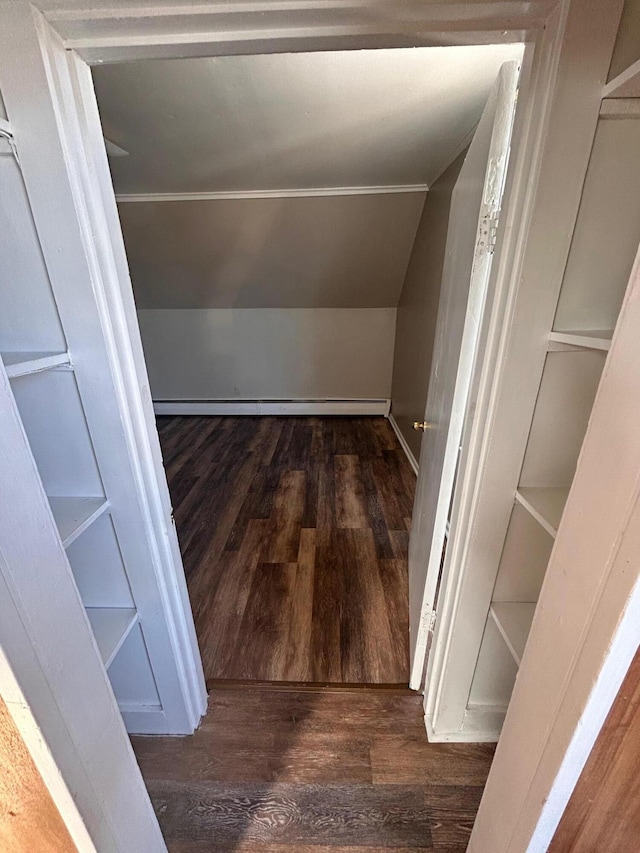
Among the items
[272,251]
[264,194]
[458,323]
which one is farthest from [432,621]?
[272,251]

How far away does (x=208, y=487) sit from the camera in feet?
10.1

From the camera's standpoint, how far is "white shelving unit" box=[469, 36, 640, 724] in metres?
0.72

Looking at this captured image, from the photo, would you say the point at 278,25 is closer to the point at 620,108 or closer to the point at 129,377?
the point at 620,108

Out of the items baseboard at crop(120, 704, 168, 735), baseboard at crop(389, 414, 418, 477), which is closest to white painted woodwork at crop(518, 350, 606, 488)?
baseboard at crop(120, 704, 168, 735)

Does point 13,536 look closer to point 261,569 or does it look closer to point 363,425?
point 261,569

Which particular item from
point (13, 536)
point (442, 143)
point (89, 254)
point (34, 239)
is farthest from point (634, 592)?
point (442, 143)

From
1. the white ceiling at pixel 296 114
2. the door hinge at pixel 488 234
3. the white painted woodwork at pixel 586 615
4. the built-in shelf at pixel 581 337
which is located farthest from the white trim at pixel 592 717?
the white ceiling at pixel 296 114

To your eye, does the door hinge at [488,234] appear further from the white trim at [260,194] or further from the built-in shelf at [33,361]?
the white trim at [260,194]

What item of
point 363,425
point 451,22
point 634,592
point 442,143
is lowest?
point 363,425

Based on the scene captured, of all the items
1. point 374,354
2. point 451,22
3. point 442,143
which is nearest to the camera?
point 451,22

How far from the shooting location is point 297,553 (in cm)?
Answer: 227

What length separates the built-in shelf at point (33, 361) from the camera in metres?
0.75

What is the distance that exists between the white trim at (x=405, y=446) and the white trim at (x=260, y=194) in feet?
6.81

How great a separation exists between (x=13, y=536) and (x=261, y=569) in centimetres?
174
